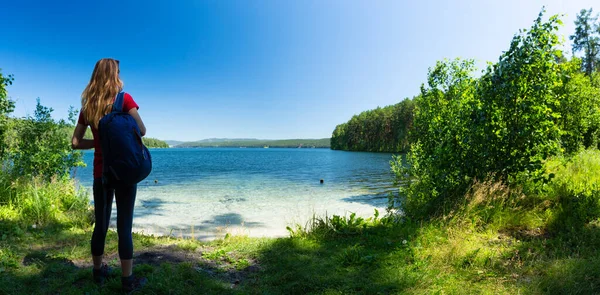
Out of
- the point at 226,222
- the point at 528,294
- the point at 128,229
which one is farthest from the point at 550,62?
the point at 226,222

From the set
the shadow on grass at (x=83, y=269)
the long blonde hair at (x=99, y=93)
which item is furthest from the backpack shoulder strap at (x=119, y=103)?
the shadow on grass at (x=83, y=269)

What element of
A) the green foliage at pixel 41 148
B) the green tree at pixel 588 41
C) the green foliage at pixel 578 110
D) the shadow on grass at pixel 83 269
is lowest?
the shadow on grass at pixel 83 269

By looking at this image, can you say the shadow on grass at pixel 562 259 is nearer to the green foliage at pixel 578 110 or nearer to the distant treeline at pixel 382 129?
the green foliage at pixel 578 110

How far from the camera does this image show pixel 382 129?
10150cm

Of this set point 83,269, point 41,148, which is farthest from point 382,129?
point 83,269

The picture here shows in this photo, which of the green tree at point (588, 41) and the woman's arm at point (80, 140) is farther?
the green tree at point (588, 41)

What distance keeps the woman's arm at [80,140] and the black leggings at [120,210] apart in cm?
43

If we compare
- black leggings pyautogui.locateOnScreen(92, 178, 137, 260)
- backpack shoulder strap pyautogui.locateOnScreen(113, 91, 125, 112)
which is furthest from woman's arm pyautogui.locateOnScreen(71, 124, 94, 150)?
backpack shoulder strap pyautogui.locateOnScreen(113, 91, 125, 112)

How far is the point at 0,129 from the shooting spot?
7973 mm

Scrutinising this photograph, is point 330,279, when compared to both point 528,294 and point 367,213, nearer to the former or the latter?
point 528,294

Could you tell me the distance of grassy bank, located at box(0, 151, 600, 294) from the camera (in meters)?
3.54

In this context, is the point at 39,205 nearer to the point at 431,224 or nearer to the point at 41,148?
the point at 41,148

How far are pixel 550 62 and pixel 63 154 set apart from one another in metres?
12.6

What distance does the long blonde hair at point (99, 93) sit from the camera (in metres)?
3.19
